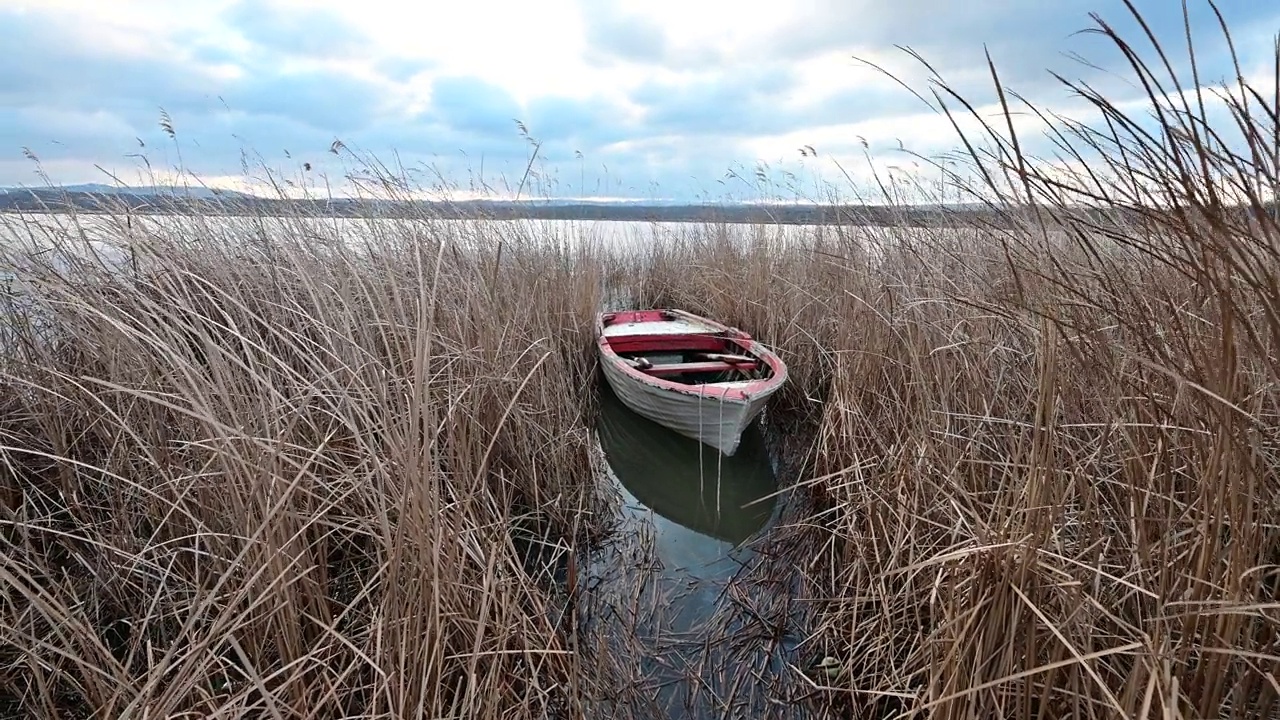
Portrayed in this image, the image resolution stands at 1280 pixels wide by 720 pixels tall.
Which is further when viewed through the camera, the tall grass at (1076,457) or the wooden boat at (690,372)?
the wooden boat at (690,372)

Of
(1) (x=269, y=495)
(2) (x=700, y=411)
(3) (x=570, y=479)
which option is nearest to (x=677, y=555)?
(3) (x=570, y=479)

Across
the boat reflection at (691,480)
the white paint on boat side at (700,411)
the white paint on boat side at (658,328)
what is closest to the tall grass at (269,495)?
the boat reflection at (691,480)

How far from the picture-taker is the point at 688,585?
2.77 meters

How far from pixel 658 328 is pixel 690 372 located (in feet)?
3.86

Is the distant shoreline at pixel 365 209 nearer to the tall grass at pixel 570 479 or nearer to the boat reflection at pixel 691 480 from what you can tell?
the tall grass at pixel 570 479

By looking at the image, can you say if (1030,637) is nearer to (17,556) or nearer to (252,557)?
(252,557)

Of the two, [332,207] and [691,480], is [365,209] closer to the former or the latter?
[332,207]

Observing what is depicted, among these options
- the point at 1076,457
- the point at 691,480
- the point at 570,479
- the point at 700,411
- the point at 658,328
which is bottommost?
the point at 691,480

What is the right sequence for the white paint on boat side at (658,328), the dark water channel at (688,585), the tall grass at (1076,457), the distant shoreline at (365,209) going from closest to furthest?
the tall grass at (1076,457) → the dark water channel at (688,585) → the distant shoreline at (365,209) → the white paint on boat side at (658,328)

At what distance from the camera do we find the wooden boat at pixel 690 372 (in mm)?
3680

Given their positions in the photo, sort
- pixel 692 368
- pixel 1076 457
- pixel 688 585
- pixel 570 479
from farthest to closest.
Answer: pixel 692 368
pixel 570 479
pixel 688 585
pixel 1076 457

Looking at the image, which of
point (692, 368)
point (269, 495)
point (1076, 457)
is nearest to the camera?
point (269, 495)

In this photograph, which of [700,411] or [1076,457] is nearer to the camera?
[1076,457]

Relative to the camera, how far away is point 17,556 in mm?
1860
